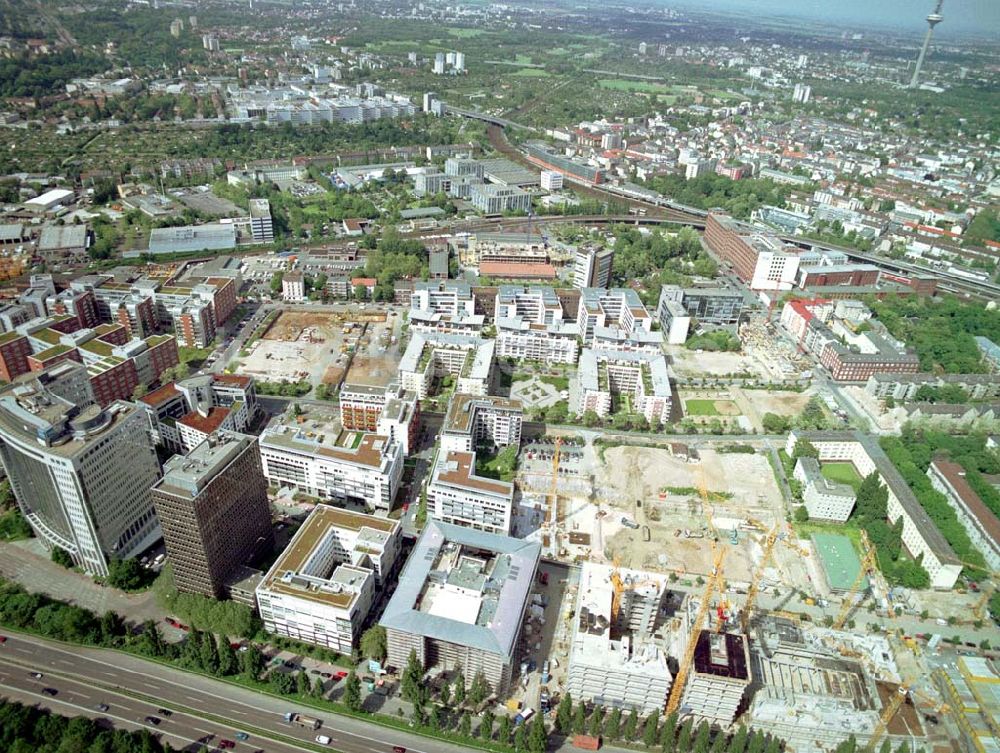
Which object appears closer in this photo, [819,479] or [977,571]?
[977,571]

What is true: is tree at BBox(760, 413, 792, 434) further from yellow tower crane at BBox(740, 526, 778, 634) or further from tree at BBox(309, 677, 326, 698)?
tree at BBox(309, 677, 326, 698)

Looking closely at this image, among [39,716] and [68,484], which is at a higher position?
[68,484]

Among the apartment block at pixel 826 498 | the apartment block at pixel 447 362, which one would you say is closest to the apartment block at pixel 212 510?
the apartment block at pixel 447 362

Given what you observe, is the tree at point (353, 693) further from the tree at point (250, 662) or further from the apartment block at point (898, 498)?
the apartment block at point (898, 498)

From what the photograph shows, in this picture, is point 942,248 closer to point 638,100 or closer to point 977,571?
point 977,571

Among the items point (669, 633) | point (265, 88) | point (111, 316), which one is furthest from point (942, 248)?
point (265, 88)

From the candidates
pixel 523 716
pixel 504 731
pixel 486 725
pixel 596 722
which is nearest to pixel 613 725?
pixel 596 722

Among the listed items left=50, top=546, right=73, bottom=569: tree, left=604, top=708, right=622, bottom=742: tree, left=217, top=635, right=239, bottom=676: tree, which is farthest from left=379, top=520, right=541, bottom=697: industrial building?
left=50, top=546, right=73, bottom=569: tree
